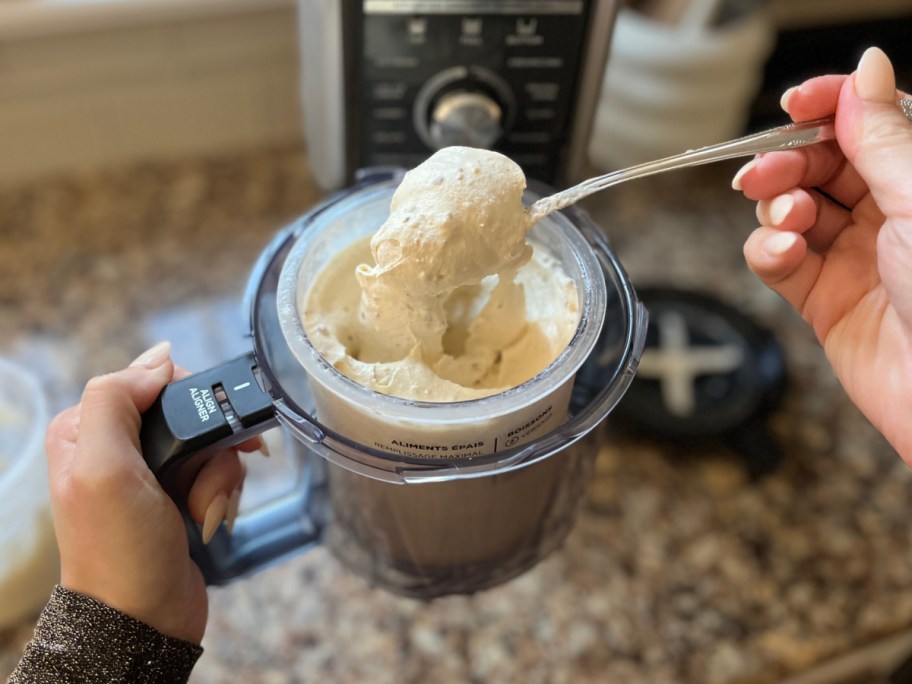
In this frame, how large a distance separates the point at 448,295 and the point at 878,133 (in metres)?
0.24

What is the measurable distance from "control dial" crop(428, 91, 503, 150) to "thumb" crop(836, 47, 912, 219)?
0.75ft

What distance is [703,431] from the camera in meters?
0.70

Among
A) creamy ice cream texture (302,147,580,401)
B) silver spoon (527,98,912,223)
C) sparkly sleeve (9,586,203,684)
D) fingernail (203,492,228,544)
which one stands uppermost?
silver spoon (527,98,912,223)

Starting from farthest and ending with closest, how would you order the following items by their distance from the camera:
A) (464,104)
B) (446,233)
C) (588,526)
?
(588,526), (464,104), (446,233)

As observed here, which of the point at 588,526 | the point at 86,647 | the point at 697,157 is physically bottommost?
the point at 588,526

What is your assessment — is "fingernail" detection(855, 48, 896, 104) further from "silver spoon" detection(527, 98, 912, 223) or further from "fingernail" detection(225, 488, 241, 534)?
"fingernail" detection(225, 488, 241, 534)

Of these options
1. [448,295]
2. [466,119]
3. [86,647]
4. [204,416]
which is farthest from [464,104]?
[86,647]

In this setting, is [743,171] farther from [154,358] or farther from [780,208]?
[154,358]

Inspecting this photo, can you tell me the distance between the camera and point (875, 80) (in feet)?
1.41

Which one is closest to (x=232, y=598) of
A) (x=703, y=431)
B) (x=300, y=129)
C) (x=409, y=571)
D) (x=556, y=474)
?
(x=409, y=571)

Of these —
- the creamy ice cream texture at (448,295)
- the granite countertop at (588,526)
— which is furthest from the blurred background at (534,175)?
the creamy ice cream texture at (448,295)

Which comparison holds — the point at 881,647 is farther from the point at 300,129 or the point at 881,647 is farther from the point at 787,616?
the point at 300,129

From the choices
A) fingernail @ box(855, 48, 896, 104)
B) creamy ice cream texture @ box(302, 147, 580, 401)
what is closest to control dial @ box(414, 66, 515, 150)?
creamy ice cream texture @ box(302, 147, 580, 401)

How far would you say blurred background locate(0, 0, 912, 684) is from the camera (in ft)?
1.94
